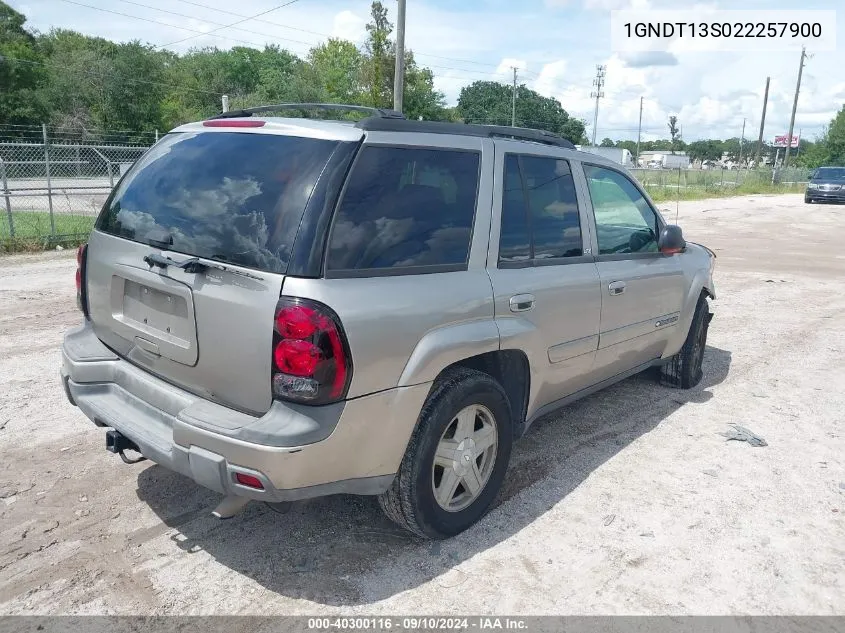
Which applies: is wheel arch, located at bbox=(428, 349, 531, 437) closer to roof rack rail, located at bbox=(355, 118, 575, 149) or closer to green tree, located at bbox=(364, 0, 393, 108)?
roof rack rail, located at bbox=(355, 118, 575, 149)

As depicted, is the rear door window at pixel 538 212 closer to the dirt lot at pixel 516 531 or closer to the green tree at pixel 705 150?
the dirt lot at pixel 516 531

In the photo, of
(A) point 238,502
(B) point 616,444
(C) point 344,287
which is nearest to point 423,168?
(C) point 344,287

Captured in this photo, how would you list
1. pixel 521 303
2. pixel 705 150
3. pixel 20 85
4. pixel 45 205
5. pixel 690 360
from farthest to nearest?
1. pixel 705 150
2. pixel 20 85
3. pixel 45 205
4. pixel 690 360
5. pixel 521 303

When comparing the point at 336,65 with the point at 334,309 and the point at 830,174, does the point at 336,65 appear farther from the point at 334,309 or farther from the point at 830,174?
the point at 334,309

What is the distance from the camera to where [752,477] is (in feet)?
13.4

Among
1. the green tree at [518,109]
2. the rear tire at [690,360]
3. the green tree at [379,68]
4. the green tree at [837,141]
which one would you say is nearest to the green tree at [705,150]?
the green tree at [518,109]

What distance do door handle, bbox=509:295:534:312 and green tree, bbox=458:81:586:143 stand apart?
297ft

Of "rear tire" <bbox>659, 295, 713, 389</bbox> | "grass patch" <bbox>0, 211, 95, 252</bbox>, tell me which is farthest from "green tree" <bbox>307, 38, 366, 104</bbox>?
"rear tire" <bbox>659, 295, 713, 389</bbox>

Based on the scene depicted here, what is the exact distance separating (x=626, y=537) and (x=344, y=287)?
75.9 inches

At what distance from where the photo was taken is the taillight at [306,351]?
2.53 metres

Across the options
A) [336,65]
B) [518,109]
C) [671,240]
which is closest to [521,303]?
[671,240]

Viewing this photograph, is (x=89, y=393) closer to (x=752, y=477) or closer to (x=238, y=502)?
(x=238, y=502)

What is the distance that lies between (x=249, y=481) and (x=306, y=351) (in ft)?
1.80

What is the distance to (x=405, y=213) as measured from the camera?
2969 millimetres
